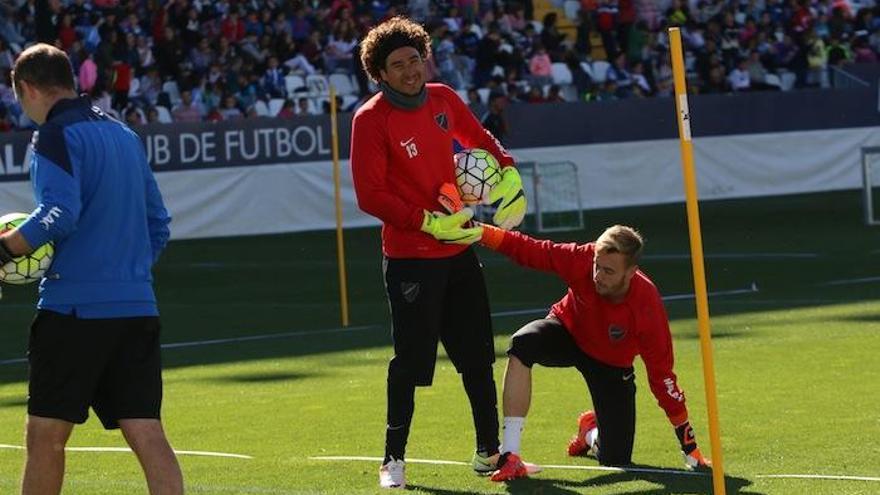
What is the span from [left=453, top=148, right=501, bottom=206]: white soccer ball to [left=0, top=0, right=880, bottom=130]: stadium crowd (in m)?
20.1

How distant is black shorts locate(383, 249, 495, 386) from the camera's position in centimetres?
914

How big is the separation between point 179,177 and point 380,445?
59.8 ft

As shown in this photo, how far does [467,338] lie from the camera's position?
369 inches

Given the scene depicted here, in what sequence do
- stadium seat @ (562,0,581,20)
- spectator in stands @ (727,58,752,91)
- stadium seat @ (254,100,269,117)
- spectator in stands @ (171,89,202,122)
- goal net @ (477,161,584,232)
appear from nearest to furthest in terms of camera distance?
goal net @ (477,161,584,232), spectator in stands @ (171,89,202,122), stadium seat @ (254,100,269,117), spectator in stands @ (727,58,752,91), stadium seat @ (562,0,581,20)

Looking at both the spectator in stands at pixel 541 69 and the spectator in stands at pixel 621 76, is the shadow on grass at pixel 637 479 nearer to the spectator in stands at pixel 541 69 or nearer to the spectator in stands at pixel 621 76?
the spectator in stands at pixel 541 69

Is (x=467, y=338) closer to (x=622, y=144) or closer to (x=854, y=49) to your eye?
(x=622, y=144)

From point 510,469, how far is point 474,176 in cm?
136

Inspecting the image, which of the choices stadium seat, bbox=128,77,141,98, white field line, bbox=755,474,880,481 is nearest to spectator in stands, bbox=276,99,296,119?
stadium seat, bbox=128,77,141,98

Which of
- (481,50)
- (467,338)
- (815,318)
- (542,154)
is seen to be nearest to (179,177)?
(542,154)

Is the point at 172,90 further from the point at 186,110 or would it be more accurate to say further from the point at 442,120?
the point at 442,120

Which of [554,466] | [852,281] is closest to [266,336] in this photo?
[852,281]

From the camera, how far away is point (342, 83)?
33188 mm

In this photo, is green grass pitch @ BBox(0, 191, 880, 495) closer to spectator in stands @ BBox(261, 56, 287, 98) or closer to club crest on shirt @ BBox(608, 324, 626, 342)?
club crest on shirt @ BBox(608, 324, 626, 342)

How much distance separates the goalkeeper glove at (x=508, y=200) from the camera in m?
9.24
